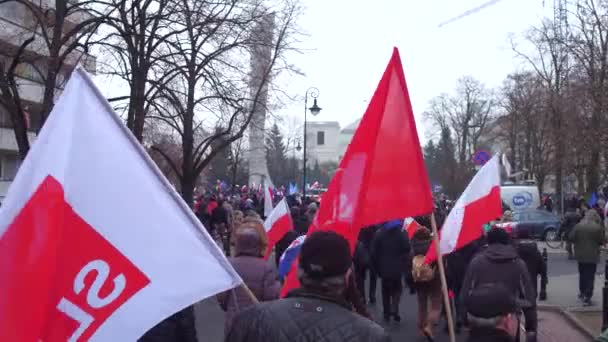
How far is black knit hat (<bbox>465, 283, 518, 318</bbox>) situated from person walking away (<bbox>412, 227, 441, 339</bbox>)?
5886 millimetres

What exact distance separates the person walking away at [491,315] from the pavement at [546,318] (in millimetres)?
6342

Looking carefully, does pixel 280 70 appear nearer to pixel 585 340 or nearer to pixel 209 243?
pixel 585 340

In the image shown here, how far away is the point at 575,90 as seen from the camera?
24.0 m

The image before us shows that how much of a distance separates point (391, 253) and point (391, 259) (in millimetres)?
88

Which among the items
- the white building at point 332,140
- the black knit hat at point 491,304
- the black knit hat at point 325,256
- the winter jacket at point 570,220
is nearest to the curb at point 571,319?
the black knit hat at point 491,304

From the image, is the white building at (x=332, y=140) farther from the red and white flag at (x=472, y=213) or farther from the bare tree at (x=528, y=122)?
the red and white flag at (x=472, y=213)

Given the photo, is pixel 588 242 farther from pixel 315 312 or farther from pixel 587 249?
pixel 315 312

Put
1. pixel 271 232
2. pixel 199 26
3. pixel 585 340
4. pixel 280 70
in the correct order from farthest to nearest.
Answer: pixel 280 70 < pixel 199 26 < pixel 271 232 < pixel 585 340

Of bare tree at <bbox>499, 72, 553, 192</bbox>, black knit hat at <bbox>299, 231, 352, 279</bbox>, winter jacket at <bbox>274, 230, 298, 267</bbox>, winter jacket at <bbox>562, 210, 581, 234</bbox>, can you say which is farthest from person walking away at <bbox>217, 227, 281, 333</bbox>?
bare tree at <bbox>499, 72, 553, 192</bbox>

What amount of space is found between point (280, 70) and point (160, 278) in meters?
20.6

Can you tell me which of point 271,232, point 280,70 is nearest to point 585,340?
point 271,232

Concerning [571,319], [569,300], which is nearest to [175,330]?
[571,319]

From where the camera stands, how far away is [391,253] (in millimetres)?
11016

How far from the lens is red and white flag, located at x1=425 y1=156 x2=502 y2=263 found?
771cm
